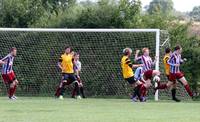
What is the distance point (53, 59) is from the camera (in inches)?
1075

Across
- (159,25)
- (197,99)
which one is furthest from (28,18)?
(197,99)

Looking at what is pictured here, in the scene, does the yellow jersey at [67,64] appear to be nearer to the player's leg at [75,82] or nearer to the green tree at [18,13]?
the player's leg at [75,82]

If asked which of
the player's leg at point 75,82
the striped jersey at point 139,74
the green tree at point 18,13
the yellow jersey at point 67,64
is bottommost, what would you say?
the player's leg at point 75,82

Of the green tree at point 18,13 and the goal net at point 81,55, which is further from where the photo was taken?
the green tree at point 18,13

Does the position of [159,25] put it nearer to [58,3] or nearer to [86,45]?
[86,45]

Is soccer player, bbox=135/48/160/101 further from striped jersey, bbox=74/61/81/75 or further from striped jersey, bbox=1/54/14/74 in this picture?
striped jersey, bbox=1/54/14/74

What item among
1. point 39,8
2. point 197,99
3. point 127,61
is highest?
point 39,8

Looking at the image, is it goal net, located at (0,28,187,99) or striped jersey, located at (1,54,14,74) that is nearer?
striped jersey, located at (1,54,14,74)

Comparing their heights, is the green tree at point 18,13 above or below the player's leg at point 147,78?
above

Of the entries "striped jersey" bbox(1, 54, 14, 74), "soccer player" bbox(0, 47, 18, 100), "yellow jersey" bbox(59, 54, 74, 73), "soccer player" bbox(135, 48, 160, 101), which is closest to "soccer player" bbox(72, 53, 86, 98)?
"yellow jersey" bbox(59, 54, 74, 73)

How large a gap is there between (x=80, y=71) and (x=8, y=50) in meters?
3.19

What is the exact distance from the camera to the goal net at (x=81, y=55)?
2684 centimetres

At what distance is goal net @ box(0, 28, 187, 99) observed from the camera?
88.1 ft

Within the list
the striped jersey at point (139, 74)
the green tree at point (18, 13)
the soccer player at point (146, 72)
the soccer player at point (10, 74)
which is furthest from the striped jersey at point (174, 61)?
the green tree at point (18, 13)
